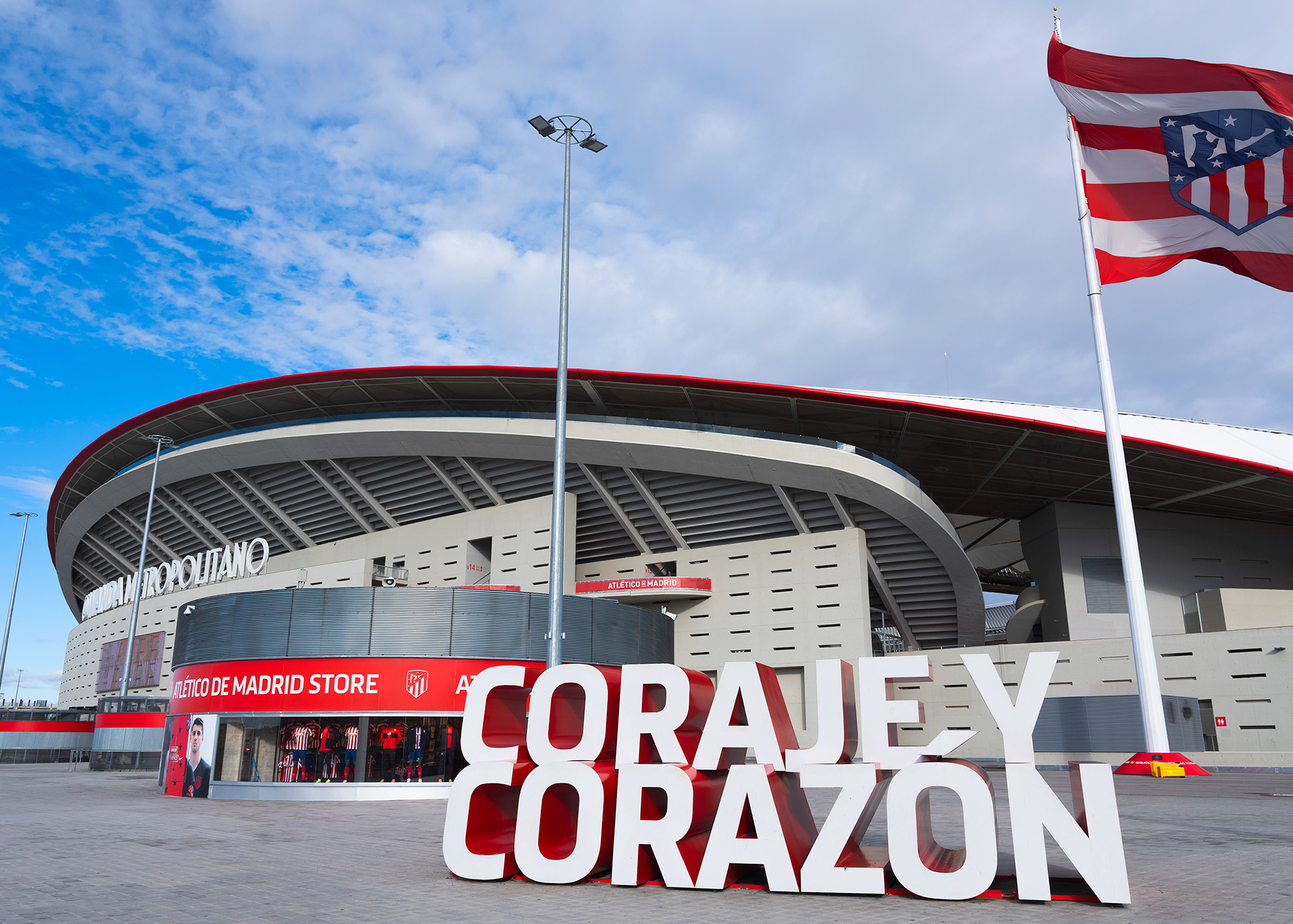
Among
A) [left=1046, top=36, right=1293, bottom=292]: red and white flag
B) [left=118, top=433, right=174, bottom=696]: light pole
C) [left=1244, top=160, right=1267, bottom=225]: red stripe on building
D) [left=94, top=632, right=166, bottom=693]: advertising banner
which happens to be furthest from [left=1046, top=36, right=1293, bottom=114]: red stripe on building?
[left=94, top=632, right=166, bottom=693]: advertising banner

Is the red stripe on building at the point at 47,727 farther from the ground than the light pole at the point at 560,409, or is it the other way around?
the light pole at the point at 560,409

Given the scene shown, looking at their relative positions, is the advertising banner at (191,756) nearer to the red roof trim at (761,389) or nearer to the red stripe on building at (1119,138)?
the red roof trim at (761,389)

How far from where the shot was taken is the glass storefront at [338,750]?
19.0m

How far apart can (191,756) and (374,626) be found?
17.6 feet

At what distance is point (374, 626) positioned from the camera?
788 inches

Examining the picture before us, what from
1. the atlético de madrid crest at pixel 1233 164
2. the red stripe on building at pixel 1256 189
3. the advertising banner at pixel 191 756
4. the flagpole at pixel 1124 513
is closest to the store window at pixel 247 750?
the advertising banner at pixel 191 756

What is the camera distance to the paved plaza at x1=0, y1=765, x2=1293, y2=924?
681 centimetres

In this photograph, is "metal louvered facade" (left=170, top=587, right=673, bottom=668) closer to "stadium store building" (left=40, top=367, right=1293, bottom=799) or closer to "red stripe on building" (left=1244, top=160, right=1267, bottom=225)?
"stadium store building" (left=40, top=367, right=1293, bottom=799)

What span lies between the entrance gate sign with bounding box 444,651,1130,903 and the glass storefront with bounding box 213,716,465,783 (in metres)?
10.7

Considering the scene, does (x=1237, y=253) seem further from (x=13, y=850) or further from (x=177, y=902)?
(x=13, y=850)

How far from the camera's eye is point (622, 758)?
8859 millimetres

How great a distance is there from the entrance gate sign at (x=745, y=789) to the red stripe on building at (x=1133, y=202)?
14.0 metres

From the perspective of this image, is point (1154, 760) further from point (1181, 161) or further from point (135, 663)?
point (135, 663)

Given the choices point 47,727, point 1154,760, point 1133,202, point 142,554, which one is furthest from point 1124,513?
point 47,727
